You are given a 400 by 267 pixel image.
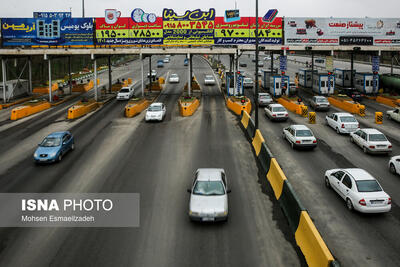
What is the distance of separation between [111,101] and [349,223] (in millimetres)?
37761

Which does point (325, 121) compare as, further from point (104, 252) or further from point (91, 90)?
point (91, 90)

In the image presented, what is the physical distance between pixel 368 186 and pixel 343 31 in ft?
118

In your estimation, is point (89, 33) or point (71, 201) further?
point (89, 33)

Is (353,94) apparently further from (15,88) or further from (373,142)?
(15,88)

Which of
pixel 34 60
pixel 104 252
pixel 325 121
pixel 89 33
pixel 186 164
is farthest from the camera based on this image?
pixel 34 60

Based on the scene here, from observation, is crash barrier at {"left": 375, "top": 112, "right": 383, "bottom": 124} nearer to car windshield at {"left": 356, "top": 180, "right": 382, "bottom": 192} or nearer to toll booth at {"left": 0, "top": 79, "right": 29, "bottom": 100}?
car windshield at {"left": 356, "top": 180, "right": 382, "bottom": 192}

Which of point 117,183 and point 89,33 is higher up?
point 89,33

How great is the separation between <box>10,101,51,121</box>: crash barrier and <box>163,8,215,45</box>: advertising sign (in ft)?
54.9

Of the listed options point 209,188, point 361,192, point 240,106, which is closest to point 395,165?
point 361,192

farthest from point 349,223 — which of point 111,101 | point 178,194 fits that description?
point 111,101

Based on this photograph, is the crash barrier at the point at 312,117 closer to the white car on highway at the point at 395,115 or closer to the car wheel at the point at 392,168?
the white car on highway at the point at 395,115

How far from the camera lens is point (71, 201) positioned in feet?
52.9

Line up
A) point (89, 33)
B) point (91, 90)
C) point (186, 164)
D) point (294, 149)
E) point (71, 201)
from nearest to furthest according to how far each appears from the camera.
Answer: point (71, 201)
point (186, 164)
point (294, 149)
point (89, 33)
point (91, 90)

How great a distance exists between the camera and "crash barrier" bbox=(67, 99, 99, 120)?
119ft
